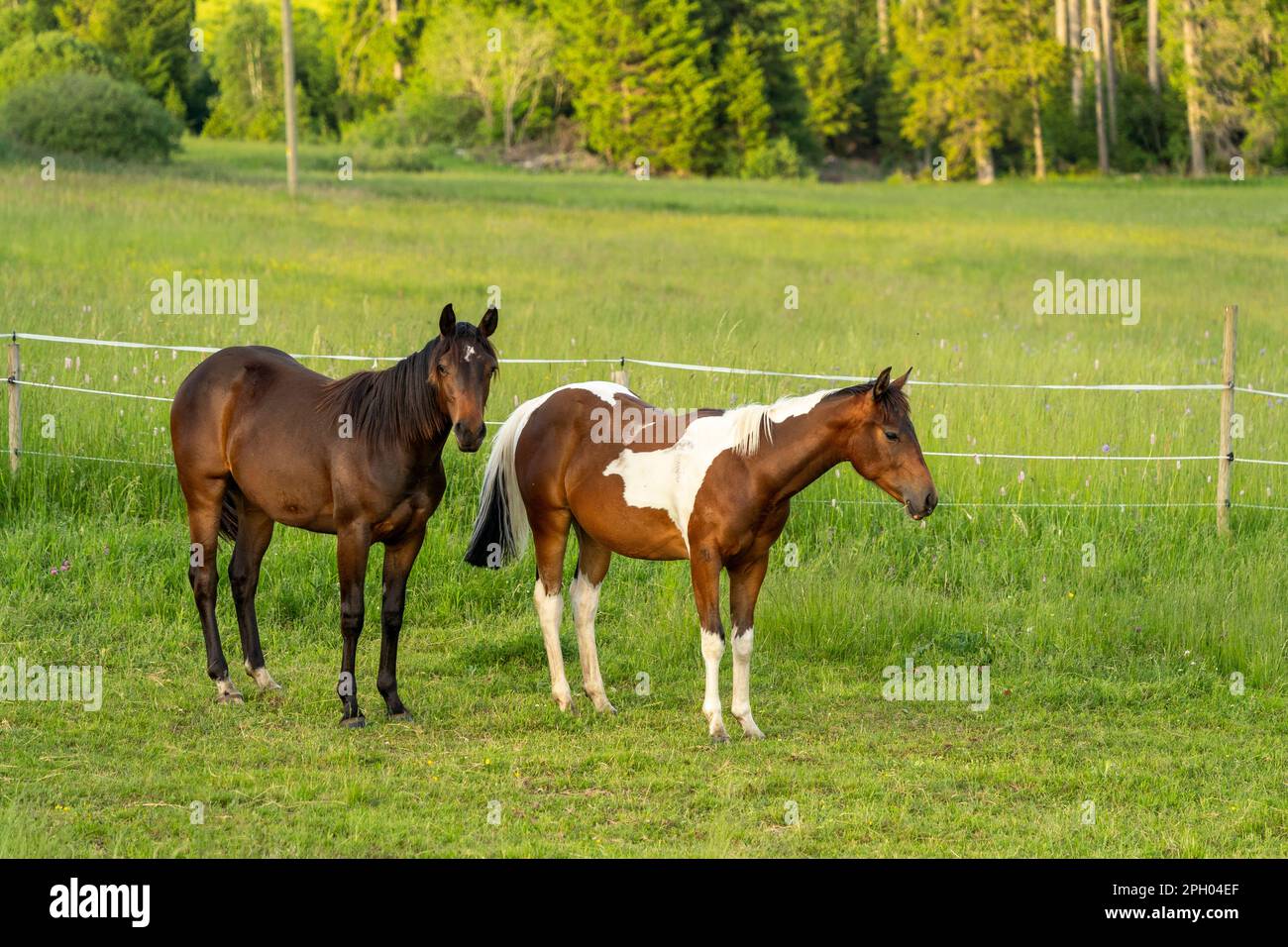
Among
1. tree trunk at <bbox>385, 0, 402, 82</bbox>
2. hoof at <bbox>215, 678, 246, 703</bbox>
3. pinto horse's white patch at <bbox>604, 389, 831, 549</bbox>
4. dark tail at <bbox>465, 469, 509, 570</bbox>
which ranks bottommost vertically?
hoof at <bbox>215, 678, 246, 703</bbox>

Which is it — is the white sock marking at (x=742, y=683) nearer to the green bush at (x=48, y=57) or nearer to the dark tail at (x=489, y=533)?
the dark tail at (x=489, y=533)

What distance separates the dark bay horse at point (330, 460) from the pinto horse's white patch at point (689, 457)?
94 centimetres

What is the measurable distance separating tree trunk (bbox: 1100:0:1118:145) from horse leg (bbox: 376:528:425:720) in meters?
60.9

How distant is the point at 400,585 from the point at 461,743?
0.84m

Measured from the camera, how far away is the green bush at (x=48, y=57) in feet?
176

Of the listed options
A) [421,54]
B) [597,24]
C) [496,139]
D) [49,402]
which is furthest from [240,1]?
[49,402]

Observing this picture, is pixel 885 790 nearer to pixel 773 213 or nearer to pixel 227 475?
pixel 227 475

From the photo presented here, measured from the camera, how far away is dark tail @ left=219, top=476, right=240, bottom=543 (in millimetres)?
7754

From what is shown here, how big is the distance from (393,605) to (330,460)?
0.78m

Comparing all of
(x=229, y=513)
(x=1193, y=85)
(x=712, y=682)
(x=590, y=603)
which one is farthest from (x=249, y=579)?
(x=1193, y=85)

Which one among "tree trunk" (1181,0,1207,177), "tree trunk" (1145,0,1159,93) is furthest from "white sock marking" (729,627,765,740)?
"tree trunk" (1145,0,1159,93)

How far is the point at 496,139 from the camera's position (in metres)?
71.8

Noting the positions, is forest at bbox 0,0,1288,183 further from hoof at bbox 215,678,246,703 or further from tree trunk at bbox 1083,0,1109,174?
hoof at bbox 215,678,246,703

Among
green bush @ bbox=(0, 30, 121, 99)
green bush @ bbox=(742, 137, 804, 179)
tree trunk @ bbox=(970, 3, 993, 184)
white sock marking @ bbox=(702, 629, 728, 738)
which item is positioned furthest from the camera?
tree trunk @ bbox=(970, 3, 993, 184)
